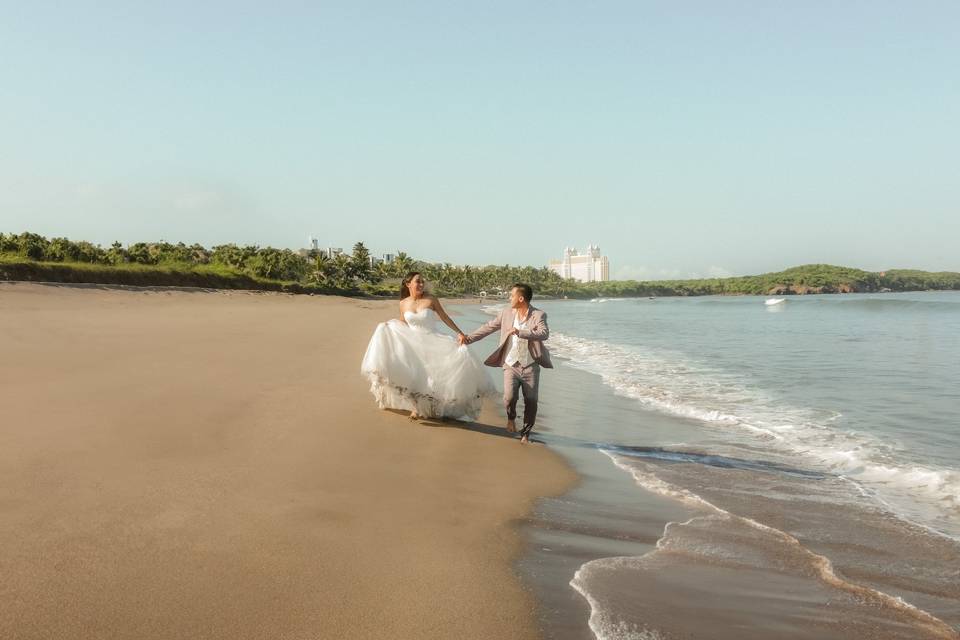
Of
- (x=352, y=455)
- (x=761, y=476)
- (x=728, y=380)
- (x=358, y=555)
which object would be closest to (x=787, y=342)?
(x=728, y=380)

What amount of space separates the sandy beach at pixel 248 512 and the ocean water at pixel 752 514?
50cm

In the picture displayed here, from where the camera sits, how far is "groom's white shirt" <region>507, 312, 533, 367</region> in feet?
27.5

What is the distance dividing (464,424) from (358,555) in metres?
4.77

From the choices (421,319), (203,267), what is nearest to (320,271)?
(203,267)

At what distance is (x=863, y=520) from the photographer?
18.0ft

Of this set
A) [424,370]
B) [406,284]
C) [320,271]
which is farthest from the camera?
[320,271]

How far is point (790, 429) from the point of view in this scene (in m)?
9.62

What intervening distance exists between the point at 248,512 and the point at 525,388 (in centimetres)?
444

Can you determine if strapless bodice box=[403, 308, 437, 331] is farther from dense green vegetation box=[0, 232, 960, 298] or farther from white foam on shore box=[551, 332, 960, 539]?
dense green vegetation box=[0, 232, 960, 298]

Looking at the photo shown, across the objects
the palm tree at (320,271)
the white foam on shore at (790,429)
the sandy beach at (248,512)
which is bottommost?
the white foam on shore at (790,429)

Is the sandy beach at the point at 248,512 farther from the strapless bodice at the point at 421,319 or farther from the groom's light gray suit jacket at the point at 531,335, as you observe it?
the strapless bodice at the point at 421,319

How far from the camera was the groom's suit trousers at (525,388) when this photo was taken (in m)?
8.12

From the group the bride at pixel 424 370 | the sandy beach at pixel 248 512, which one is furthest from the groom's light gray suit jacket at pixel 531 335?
the sandy beach at pixel 248 512

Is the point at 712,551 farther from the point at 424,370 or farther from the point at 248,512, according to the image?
the point at 424,370
